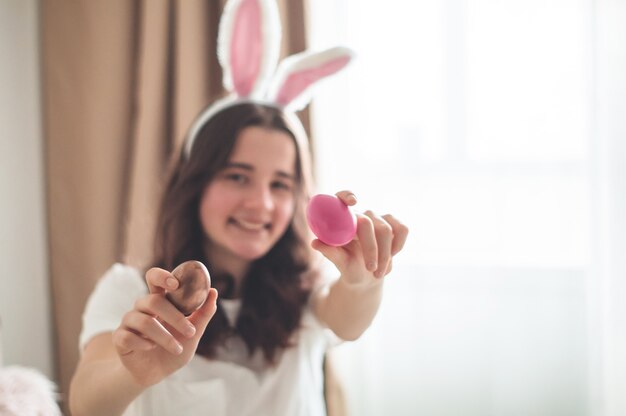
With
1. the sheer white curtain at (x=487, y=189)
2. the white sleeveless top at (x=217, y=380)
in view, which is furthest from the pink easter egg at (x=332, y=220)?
the sheer white curtain at (x=487, y=189)

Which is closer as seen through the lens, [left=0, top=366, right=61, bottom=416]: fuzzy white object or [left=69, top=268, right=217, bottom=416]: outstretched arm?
[left=69, top=268, right=217, bottom=416]: outstretched arm

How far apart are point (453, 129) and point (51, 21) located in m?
1.26

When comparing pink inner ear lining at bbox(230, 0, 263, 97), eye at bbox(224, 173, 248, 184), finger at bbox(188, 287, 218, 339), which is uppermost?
pink inner ear lining at bbox(230, 0, 263, 97)

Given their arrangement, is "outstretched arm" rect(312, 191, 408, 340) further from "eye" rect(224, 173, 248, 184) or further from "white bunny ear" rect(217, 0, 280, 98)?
"white bunny ear" rect(217, 0, 280, 98)

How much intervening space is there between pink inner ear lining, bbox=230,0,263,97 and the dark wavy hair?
0.26ft

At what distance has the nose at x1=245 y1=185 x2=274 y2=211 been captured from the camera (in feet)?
3.55

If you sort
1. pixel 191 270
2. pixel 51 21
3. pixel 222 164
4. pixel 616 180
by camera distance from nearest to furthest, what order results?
pixel 191 270 < pixel 222 164 < pixel 616 180 < pixel 51 21

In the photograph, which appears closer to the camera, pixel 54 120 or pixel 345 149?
pixel 345 149

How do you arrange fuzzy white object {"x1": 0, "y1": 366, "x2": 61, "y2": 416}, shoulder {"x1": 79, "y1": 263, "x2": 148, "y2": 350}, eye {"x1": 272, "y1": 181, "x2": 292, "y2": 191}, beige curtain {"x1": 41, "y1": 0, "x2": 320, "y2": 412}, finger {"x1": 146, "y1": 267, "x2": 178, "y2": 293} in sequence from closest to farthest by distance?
finger {"x1": 146, "y1": 267, "x2": 178, "y2": 293}
fuzzy white object {"x1": 0, "y1": 366, "x2": 61, "y2": 416}
shoulder {"x1": 79, "y1": 263, "x2": 148, "y2": 350}
eye {"x1": 272, "y1": 181, "x2": 292, "y2": 191}
beige curtain {"x1": 41, "y1": 0, "x2": 320, "y2": 412}

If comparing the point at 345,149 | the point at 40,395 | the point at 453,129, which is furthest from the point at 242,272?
the point at 453,129

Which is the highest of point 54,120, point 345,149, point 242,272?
point 54,120

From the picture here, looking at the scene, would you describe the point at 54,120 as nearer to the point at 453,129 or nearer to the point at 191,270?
the point at 453,129

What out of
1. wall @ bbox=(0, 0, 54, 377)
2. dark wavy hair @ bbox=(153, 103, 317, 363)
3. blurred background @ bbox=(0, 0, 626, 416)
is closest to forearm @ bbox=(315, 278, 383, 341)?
dark wavy hair @ bbox=(153, 103, 317, 363)

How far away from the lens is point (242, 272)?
4.02ft
